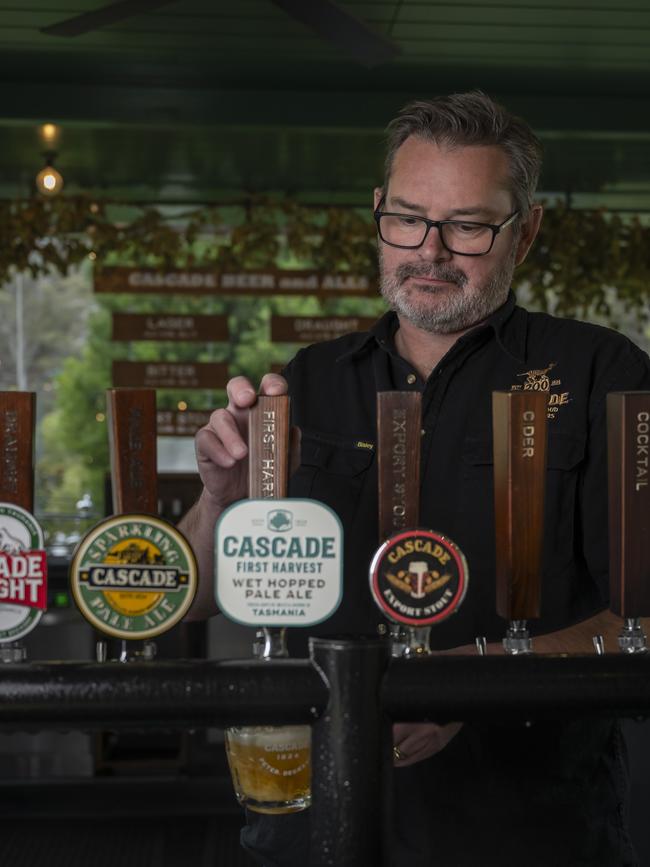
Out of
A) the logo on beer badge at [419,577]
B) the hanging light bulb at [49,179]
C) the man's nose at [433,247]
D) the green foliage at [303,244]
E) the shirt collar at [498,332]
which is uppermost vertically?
the hanging light bulb at [49,179]

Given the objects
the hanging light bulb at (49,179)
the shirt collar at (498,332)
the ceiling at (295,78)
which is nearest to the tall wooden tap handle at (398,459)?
the shirt collar at (498,332)

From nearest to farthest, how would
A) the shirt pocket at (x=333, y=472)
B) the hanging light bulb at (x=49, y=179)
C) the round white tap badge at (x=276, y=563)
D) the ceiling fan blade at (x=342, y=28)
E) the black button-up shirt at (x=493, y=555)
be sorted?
1. the round white tap badge at (x=276, y=563)
2. the black button-up shirt at (x=493, y=555)
3. the shirt pocket at (x=333, y=472)
4. the ceiling fan blade at (x=342, y=28)
5. the hanging light bulb at (x=49, y=179)

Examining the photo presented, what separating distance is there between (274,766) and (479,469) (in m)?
0.67

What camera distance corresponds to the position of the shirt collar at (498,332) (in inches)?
61.4

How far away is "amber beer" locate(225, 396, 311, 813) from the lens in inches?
35.3

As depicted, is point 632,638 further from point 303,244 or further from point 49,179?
point 303,244

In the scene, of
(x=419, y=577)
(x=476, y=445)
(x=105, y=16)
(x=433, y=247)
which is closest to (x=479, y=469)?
(x=476, y=445)

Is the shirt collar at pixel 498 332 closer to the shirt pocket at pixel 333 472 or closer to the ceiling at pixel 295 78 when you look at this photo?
the shirt pocket at pixel 333 472

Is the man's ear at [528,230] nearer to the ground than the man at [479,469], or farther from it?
farther from it

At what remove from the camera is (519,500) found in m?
0.89

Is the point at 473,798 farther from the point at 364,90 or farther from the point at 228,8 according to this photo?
the point at 364,90

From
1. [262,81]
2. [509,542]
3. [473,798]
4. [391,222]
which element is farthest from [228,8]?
[509,542]

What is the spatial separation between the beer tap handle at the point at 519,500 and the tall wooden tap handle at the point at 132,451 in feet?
0.93

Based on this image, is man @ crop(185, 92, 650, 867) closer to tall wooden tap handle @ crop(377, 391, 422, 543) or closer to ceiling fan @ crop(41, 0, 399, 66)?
tall wooden tap handle @ crop(377, 391, 422, 543)
